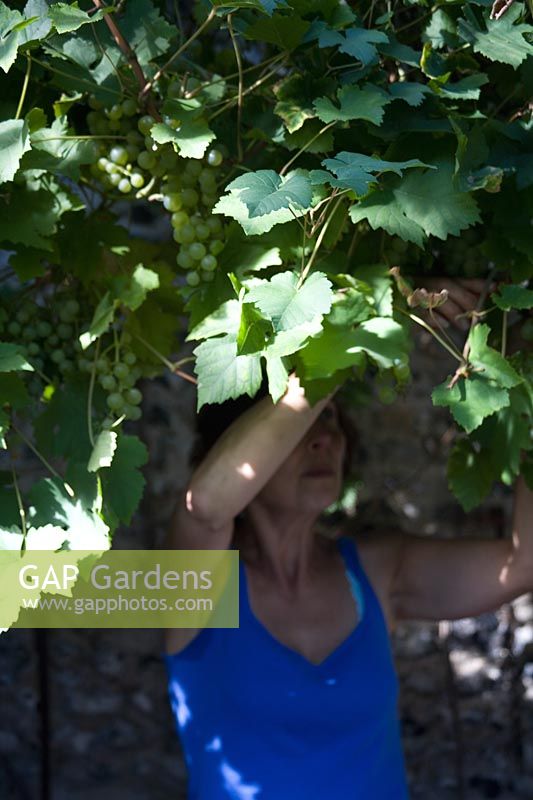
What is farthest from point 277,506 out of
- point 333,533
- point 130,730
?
point 130,730

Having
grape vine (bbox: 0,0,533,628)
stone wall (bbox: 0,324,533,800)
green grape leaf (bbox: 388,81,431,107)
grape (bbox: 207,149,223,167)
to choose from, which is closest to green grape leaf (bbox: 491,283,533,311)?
grape vine (bbox: 0,0,533,628)

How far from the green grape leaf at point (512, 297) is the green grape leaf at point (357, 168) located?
214 mm

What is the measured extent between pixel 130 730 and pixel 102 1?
69.1 inches

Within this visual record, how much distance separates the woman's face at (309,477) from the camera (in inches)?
72.1

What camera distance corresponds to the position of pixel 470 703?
2.45m

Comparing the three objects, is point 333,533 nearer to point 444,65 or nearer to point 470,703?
point 470,703

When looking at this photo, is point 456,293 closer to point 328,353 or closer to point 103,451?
point 328,353

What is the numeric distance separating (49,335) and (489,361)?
0.51 meters

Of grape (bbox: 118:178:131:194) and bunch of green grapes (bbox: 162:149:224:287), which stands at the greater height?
grape (bbox: 118:178:131:194)

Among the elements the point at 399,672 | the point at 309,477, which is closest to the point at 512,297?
the point at 309,477

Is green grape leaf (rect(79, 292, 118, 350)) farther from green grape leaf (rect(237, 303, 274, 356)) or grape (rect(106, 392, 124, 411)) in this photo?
green grape leaf (rect(237, 303, 274, 356))

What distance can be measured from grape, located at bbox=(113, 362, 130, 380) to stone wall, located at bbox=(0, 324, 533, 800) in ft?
3.75

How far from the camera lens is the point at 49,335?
48.3 inches

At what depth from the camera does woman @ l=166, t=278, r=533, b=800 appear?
65.4 inches
